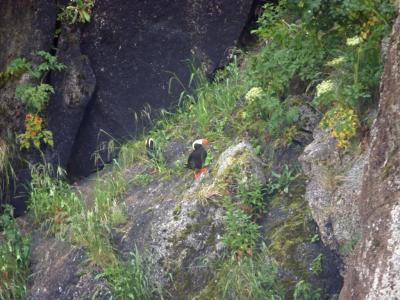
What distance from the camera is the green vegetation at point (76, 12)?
866 cm

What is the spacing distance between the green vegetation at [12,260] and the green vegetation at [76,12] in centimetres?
220

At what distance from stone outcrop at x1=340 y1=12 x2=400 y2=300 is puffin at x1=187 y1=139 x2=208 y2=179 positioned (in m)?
2.75

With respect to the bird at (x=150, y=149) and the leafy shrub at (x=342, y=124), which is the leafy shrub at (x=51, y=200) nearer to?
the bird at (x=150, y=149)

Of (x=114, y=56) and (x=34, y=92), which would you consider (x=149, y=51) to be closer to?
(x=114, y=56)

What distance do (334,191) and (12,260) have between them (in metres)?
3.55

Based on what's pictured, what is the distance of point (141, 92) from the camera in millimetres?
9039

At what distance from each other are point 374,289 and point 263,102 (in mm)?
3051

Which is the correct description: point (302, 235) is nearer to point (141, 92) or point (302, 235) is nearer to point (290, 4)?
point (290, 4)

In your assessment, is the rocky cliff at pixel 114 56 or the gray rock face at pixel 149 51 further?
the gray rock face at pixel 149 51

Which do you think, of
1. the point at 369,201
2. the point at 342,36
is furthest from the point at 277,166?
Result: the point at 369,201

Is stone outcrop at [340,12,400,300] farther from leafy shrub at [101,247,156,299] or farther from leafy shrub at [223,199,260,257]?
leafy shrub at [101,247,156,299]

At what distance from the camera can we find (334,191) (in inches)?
242

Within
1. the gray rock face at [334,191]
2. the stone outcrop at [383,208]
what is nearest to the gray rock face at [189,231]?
the gray rock face at [334,191]

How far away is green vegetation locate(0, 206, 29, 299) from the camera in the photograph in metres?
7.73
